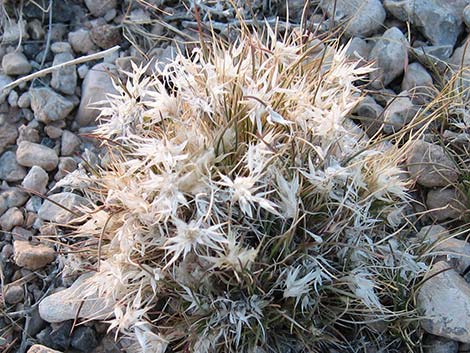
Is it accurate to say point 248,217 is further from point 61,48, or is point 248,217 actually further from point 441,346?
point 61,48

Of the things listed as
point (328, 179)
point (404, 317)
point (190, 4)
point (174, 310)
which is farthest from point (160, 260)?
point (190, 4)

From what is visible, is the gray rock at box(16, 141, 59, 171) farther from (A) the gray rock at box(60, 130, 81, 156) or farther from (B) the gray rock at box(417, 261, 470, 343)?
(B) the gray rock at box(417, 261, 470, 343)

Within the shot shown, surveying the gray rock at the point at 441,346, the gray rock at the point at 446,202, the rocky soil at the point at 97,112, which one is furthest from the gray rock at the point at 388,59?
the gray rock at the point at 441,346

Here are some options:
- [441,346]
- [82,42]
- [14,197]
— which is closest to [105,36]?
[82,42]

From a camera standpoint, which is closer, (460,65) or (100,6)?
(460,65)

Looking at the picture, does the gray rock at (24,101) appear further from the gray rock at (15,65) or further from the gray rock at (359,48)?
the gray rock at (359,48)

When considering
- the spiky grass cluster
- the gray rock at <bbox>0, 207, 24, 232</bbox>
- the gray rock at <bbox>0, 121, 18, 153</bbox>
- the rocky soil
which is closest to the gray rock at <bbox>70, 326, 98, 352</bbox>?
the rocky soil

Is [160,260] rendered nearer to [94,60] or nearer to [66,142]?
[66,142]

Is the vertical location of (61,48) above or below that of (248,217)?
below
